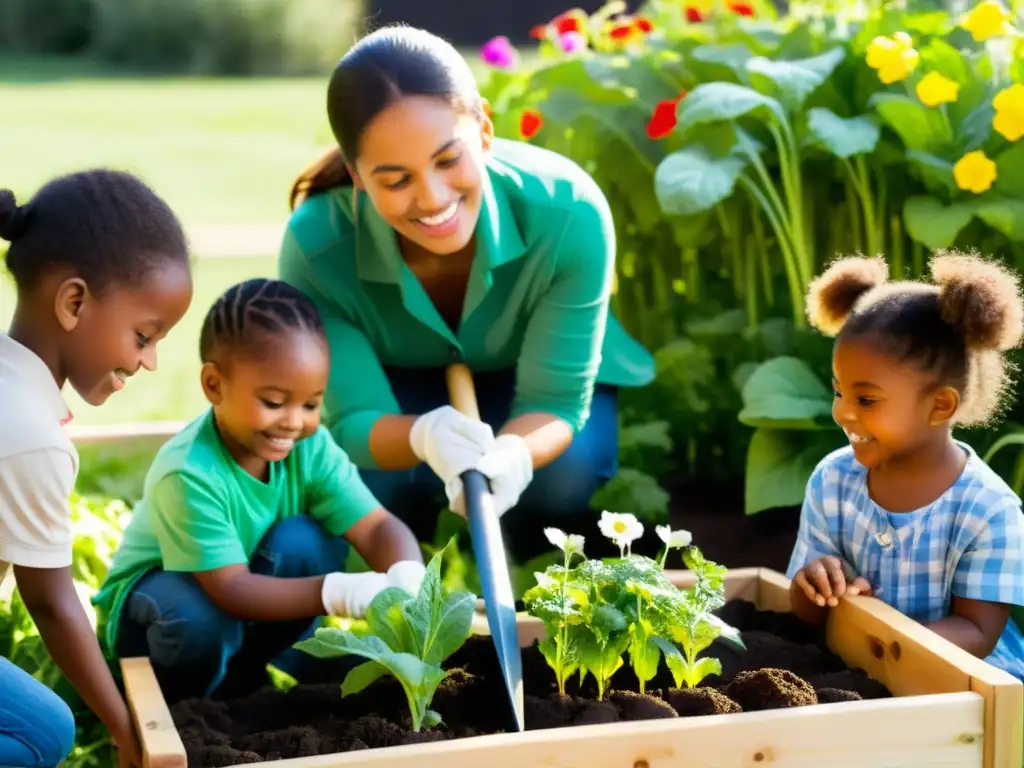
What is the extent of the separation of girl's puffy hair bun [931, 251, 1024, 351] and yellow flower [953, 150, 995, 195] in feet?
2.77

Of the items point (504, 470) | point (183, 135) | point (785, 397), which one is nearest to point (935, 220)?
point (785, 397)

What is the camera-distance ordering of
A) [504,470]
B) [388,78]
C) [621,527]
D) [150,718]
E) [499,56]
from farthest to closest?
[499,56] < [504,470] < [388,78] < [621,527] < [150,718]

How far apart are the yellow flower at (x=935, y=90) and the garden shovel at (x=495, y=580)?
1315mm

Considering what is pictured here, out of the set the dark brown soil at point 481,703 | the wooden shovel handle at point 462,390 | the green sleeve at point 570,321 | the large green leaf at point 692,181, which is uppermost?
the large green leaf at point 692,181

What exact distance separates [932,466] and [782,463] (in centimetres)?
80

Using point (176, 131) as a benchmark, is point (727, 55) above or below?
above

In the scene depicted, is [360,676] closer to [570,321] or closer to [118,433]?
[570,321]

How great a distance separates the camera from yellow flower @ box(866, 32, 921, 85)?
128 inches

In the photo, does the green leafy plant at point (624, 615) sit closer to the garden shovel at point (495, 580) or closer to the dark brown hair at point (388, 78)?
the garden shovel at point (495, 580)

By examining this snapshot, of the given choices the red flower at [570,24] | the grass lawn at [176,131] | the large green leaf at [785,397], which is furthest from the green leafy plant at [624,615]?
the grass lawn at [176,131]

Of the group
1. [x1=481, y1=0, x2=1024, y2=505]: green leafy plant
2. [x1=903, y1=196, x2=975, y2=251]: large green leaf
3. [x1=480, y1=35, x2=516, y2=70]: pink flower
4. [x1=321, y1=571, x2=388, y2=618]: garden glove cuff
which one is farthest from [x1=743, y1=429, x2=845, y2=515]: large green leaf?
[x1=480, y1=35, x2=516, y2=70]: pink flower

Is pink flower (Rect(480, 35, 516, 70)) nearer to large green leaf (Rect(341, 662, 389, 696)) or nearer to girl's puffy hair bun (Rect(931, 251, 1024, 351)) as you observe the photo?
girl's puffy hair bun (Rect(931, 251, 1024, 351))

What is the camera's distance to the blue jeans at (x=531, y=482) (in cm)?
312

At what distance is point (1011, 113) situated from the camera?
3072 millimetres
